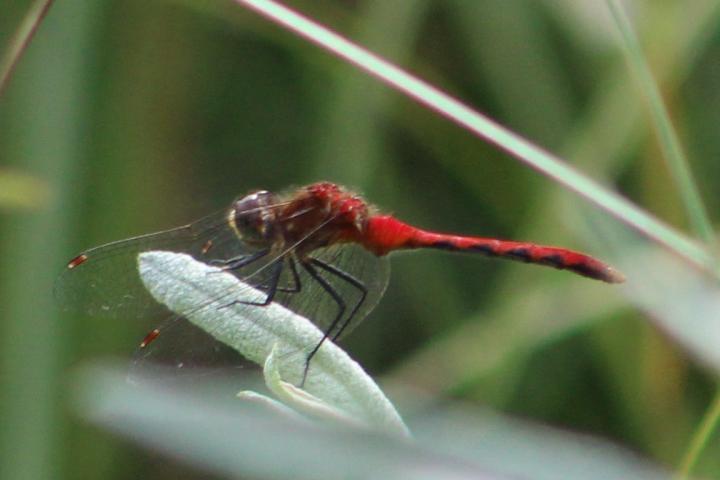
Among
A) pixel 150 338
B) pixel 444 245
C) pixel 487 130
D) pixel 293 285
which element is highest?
pixel 487 130

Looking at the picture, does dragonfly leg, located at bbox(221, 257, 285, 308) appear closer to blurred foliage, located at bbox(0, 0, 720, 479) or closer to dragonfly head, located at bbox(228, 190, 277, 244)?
dragonfly head, located at bbox(228, 190, 277, 244)

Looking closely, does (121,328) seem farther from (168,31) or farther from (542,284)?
(542,284)

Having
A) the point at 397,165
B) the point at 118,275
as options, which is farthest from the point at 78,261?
the point at 397,165

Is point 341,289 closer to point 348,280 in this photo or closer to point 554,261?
point 348,280

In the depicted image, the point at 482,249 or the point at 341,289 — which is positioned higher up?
the point at 482,249

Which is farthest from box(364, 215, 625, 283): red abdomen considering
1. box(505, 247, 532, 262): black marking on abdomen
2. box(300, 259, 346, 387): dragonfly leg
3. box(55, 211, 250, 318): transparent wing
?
box(55, 211, 250, 318): transparent wing

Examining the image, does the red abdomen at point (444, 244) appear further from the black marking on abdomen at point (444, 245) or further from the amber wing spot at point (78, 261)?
the amber wing spot at point (78, 261)

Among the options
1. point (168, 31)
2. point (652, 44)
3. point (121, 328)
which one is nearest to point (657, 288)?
point (652, 44)

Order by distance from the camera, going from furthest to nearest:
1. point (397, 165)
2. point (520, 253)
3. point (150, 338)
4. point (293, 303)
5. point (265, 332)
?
1. point (397, 165)
2. point (520, 253)
3. point (293, 303)
4. point (150, 338)
5. point (265, 332)
